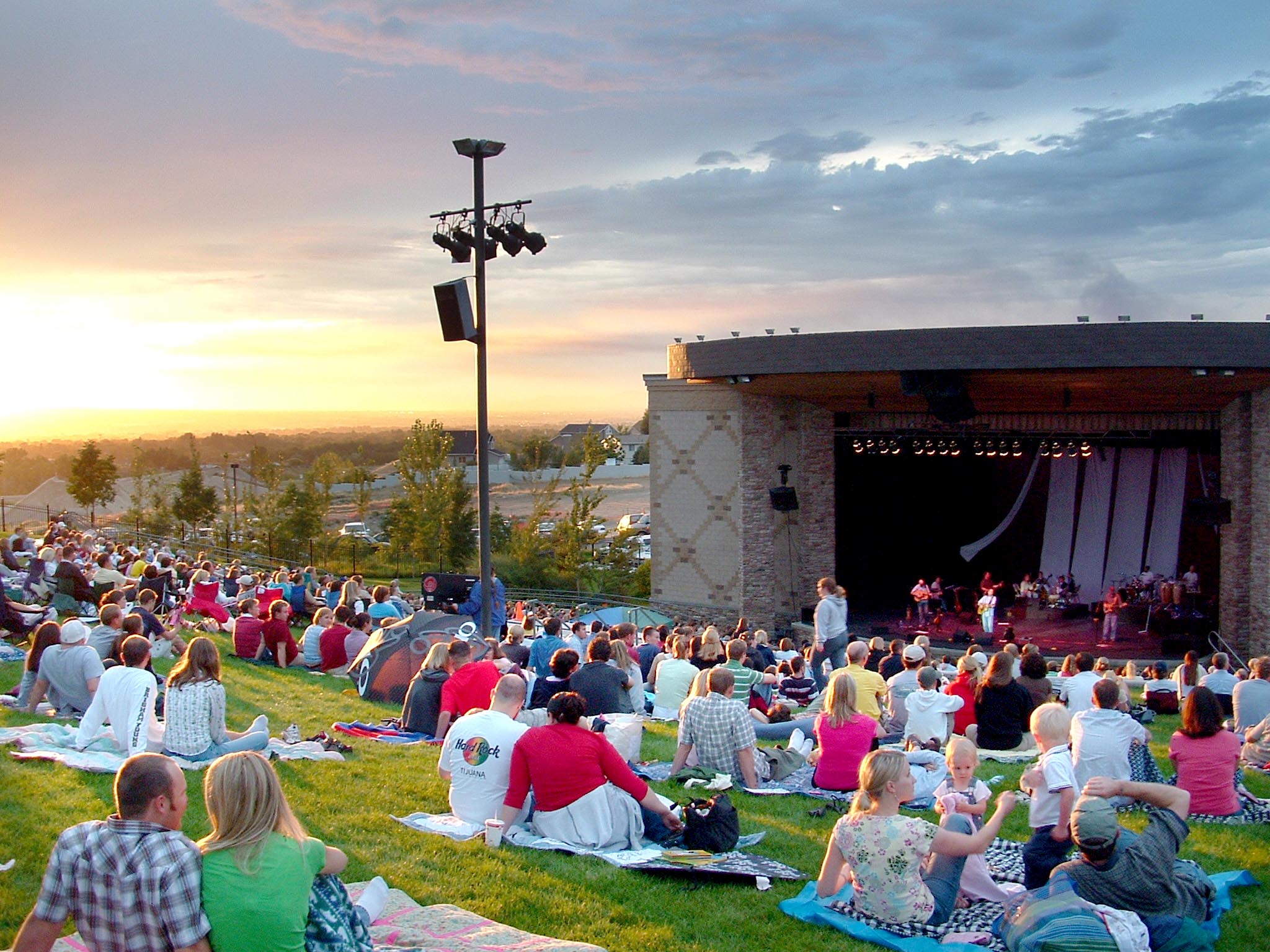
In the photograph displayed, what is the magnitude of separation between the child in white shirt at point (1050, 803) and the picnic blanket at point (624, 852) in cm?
118

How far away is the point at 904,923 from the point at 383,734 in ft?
17.1

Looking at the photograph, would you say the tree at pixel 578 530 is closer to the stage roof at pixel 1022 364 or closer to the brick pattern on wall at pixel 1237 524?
the stage roof at pixel 1022 364

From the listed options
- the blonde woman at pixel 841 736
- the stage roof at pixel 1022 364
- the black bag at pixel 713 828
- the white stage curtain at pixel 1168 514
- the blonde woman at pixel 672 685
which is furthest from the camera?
the white stage curtain at pixel 1168 514

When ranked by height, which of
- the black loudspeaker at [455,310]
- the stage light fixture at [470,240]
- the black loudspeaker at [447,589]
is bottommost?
the black loudspeaker at [447,589]

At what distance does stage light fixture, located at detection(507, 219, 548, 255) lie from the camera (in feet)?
39.5

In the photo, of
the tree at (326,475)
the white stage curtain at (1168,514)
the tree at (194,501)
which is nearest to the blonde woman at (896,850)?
the white stage curtain at (1168,514)

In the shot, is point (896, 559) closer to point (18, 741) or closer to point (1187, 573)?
point (1187, 573)

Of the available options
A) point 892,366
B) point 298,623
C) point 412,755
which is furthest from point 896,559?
point 412,755

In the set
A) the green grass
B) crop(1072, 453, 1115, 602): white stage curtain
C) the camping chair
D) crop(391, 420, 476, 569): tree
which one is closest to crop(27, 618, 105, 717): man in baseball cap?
the green grass

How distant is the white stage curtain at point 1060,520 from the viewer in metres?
27.3

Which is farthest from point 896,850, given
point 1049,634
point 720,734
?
point 1049,634

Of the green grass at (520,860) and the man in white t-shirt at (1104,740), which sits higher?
the man in white t-shirt at (1104,740)

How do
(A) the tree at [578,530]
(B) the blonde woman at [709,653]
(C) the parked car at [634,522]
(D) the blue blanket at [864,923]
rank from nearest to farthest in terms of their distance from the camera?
(D) the blue blanket at [864,923]
(B) the blonde woman at [709,653]
(A) the tree at [578,530]
(C) the parked car at [634,522]

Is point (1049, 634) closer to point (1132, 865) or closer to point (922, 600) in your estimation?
point (922, 600)
